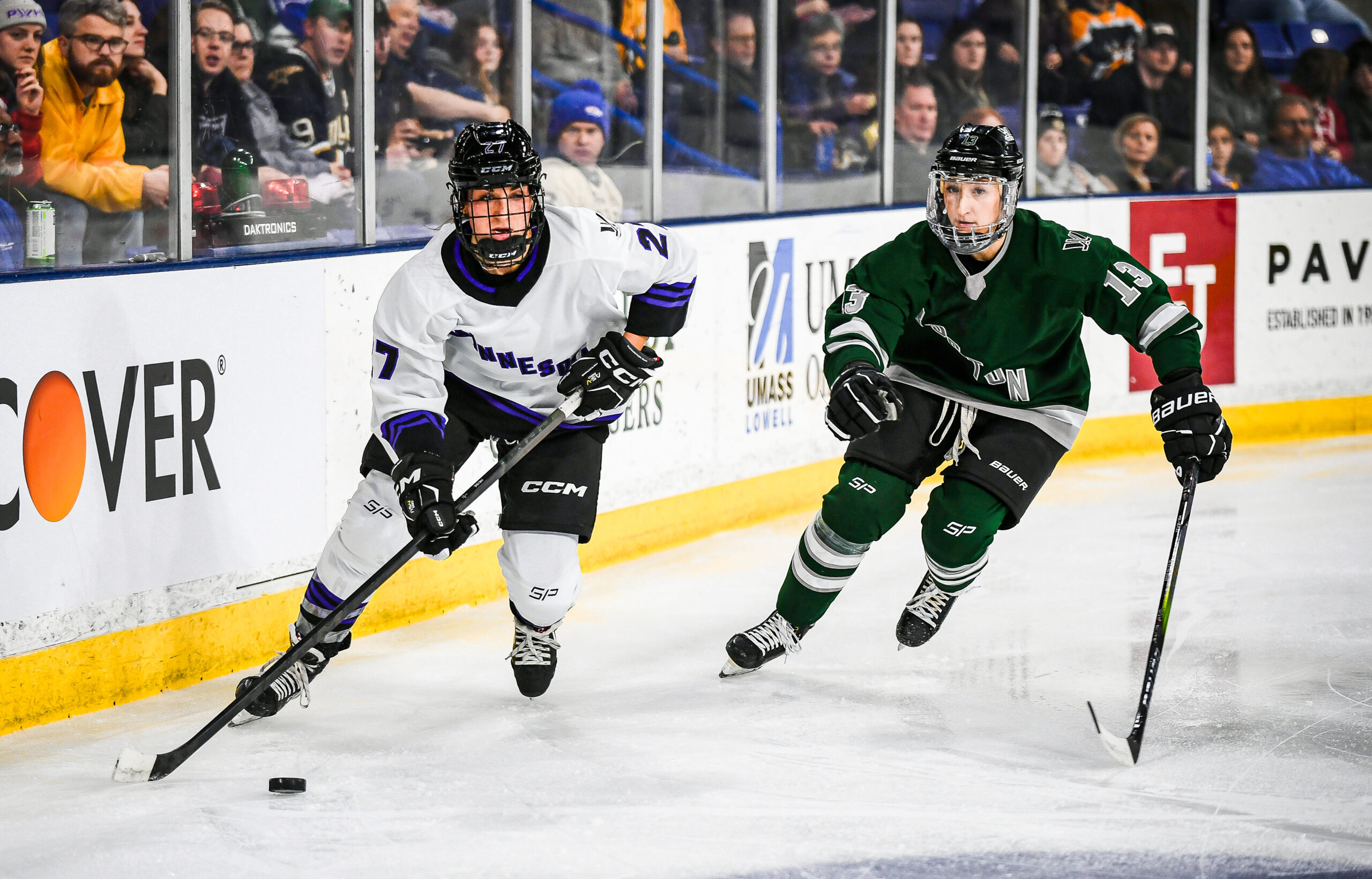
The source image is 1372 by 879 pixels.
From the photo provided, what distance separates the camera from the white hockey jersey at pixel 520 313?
305 centimetres

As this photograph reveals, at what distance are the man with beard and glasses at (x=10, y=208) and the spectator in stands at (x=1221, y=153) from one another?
4.86 metres

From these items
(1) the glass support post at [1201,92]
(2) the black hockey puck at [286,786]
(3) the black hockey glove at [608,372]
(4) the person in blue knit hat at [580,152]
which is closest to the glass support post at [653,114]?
(4) the person in blue knit hat at [580,152]

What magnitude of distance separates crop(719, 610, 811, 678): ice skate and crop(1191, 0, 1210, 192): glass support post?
3.92 m

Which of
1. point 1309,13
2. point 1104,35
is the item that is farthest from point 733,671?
point 1309,13

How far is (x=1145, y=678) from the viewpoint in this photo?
2.99 meters

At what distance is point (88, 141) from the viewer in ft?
11.4

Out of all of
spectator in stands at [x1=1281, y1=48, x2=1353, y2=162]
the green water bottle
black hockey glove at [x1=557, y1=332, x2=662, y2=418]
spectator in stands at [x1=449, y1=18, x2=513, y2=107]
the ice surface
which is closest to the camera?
the ice surface

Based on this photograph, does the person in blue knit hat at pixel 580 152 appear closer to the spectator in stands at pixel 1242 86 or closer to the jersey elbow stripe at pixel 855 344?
the jersey elbow stripe at pixel 855 344

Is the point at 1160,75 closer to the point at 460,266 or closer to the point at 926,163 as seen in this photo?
the point at 926,163

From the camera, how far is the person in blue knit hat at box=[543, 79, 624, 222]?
15.9ft

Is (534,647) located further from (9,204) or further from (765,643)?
(9,204)

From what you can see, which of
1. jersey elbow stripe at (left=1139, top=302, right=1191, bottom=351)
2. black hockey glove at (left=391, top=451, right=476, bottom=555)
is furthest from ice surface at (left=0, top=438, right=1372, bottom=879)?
jersey elbow stripe at (left=1139, top=302, right=1191, bottom=351)

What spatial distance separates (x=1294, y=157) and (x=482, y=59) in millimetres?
3851

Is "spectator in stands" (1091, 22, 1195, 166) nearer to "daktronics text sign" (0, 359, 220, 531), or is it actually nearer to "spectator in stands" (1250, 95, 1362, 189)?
"spectator in stands" (1250, 95, 1362, 189)
